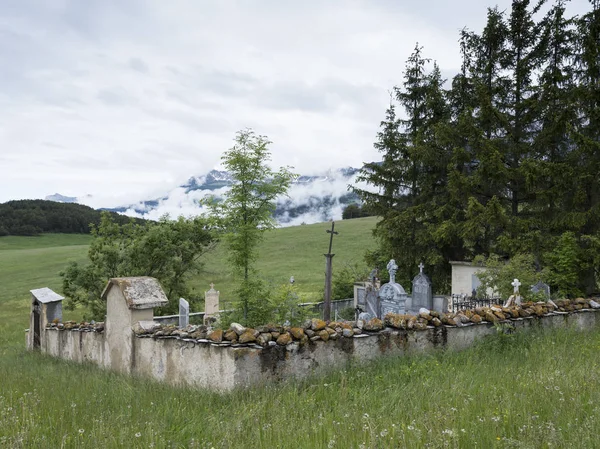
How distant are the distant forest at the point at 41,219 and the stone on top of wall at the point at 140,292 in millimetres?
94668

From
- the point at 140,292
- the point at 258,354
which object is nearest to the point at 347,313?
the point at 140,292

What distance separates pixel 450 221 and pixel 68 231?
99.9m

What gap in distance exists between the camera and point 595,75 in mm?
18391

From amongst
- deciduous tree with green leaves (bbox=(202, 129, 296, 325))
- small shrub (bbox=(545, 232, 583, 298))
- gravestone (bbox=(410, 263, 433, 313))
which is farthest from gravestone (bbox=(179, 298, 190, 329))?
small shrub (bbox=(545, 232, 583, 298))

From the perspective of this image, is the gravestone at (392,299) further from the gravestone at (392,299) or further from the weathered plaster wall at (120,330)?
the weathered plaster wall at (120,330)

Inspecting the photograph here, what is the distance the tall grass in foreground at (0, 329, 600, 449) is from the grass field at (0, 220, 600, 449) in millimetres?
15

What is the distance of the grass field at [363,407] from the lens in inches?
160

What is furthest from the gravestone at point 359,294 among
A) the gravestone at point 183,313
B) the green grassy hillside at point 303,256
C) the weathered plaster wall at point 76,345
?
→ the weathered plaster wall at point 76,345

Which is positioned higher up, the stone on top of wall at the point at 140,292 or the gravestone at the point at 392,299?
the stone on top of wall at the point at 140,292

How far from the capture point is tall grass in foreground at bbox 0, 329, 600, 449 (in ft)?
13.3

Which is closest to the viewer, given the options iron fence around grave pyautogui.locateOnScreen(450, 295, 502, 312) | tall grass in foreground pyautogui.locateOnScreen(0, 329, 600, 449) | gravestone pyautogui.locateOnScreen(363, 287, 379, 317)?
tall grass in foreground pyautogui.locateOnScreen(0, 329, 600, 449)

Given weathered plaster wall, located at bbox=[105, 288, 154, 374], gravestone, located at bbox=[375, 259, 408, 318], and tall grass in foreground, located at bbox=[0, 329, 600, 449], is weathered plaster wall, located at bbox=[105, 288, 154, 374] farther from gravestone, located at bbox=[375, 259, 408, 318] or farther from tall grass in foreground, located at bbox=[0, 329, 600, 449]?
gravestone, located at bbox=[375, 259, 408, 318]

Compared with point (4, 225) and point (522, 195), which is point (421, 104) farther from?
point (4, 225)

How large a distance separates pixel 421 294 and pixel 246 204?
1003cm
